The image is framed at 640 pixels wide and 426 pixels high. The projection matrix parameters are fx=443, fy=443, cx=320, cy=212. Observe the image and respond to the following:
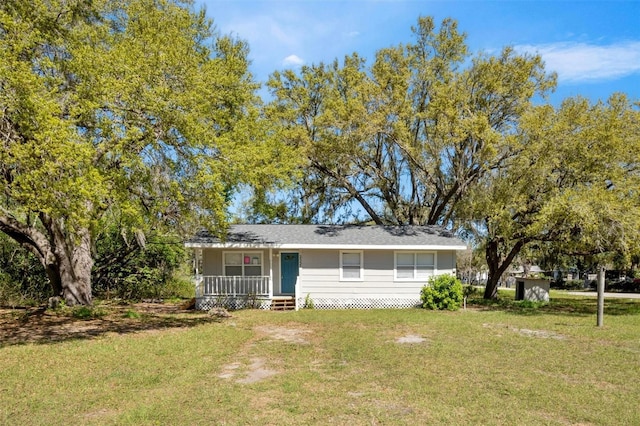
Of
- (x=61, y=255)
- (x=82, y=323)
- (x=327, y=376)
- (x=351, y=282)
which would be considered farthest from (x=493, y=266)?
(x=61, y=255)

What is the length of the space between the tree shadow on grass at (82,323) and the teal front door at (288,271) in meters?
3.75

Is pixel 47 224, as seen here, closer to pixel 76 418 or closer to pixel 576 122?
pixel 76 418

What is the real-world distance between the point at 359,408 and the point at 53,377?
521 cm

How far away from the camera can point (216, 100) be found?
44.4 feet

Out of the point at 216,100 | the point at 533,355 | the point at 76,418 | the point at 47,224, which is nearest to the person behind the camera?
the point at 76,418

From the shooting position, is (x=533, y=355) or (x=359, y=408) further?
(x=533, y=355)

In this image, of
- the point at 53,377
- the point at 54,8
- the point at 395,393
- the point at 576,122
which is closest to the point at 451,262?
the point at 576,122

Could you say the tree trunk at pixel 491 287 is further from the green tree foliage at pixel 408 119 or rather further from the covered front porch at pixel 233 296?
the covered front porch at pixel 233 296

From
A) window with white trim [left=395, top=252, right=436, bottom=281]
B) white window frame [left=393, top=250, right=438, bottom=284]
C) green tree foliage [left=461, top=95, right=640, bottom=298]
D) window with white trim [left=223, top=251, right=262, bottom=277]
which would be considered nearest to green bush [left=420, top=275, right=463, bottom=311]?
white window frame [left=393, top=250, right=438, bottom=284]

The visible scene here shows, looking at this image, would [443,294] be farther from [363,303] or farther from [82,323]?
[82,323]

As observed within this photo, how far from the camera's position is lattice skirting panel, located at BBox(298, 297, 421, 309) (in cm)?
1809

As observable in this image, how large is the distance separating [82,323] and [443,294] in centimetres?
1282

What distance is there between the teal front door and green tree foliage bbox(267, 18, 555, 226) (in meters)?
5.01

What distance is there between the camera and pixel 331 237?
61.7 feet
